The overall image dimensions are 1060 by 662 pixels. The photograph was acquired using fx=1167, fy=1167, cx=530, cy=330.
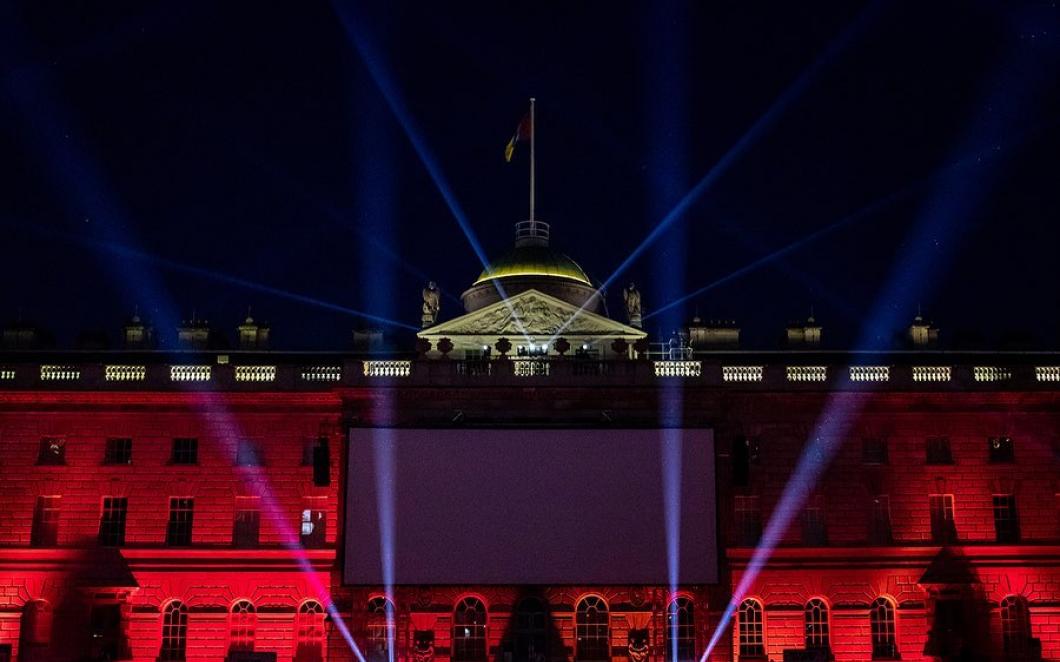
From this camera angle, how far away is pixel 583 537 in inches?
1494

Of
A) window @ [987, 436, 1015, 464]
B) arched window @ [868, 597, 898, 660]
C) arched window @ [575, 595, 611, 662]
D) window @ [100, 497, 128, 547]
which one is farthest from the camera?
window @ [987, 436, 1015, 464]

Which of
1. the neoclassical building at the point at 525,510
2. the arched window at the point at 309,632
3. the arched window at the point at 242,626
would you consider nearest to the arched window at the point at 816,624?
the neoclassical building at the point at 525,510

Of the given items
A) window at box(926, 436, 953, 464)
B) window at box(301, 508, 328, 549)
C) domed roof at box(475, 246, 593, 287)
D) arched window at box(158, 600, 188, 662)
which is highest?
domed roof at box(475, 246, 593, 287)

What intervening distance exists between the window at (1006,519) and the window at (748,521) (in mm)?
8310

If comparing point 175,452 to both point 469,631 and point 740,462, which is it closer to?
point 469,631

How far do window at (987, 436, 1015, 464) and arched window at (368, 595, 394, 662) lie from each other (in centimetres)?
2169

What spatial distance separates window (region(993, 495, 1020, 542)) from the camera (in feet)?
133

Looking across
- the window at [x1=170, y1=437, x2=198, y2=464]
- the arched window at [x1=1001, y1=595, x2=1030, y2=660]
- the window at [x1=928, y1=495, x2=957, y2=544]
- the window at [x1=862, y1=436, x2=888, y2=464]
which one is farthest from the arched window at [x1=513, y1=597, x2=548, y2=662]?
the arched window at [x1=1001, y1=595, x2=1030, y2=660]

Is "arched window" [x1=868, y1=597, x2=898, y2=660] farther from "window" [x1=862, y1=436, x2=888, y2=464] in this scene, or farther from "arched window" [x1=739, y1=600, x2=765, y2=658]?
"window" [x1=862, y1=436, x2=888, y2=464]

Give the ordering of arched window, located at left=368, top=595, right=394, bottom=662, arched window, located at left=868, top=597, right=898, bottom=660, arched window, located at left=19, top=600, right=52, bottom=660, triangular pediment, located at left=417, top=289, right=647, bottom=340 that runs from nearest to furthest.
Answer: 1. arched window, located at left=368, top=595, right=394, bottom=662
2. arched window, located at left=19, top=600, right=52, bottom=660
3. arched window, located at left=868, top=597, right=898, bottom=660
4. triangular pediment, located at left=417, top=289, right=647, bottom=340

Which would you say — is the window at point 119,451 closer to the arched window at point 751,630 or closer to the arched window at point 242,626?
the arched window at point 242,626

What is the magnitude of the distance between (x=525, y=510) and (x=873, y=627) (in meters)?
12.8

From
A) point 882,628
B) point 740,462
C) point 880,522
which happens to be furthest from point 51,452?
point 882,628

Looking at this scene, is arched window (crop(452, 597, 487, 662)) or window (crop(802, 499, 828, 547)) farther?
window (crop(802, 499, 828, 547))
